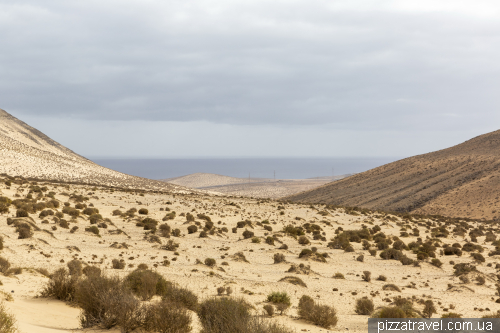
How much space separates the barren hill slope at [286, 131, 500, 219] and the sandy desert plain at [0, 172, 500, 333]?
23053 mm

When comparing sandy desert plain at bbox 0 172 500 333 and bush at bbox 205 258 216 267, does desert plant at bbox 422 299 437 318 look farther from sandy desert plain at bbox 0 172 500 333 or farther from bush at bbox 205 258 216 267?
bush at bbox 205 258 216 267

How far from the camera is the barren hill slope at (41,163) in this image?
230 ft

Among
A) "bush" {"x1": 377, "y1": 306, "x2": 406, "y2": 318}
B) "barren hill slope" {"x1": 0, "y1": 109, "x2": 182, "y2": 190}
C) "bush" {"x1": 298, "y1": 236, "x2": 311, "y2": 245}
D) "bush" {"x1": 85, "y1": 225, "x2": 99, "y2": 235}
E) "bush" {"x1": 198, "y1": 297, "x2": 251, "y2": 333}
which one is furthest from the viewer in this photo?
"barren hill slope" {"x1": 0, "y1": 109, "x2": 182, "y2": 190}

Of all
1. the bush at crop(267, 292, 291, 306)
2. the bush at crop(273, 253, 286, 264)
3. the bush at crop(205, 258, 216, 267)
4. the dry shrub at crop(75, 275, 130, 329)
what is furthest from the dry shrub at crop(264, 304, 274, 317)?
the bush at crop(273, 253, 286, 264)

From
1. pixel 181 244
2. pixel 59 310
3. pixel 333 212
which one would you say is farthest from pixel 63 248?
pixel 333 212

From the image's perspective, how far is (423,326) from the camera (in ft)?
38.7

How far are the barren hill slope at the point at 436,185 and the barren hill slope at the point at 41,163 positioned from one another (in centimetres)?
3904

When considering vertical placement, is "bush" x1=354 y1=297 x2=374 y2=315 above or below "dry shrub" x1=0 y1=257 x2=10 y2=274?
below

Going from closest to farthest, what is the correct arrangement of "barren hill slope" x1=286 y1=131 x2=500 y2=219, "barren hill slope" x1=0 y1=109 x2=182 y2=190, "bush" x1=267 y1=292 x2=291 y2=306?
"bush" x1=267 y1=292 x2=291 y2=306
"barren hill slope" x1=286 y1=131 x2=500 y2=219
"barren hill slope" x1=0 y1=109 x2=182 y2=190

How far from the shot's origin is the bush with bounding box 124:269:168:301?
12.5 meters

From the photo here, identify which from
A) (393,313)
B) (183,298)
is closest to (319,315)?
(393,313)

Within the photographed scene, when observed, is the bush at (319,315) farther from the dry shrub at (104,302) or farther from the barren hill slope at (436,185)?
the barren hill slope at (436,185)

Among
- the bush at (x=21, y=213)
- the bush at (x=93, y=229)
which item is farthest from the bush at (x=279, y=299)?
the bush at (x=21, y=213)

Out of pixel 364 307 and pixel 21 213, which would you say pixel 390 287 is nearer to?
pixel 364 307
